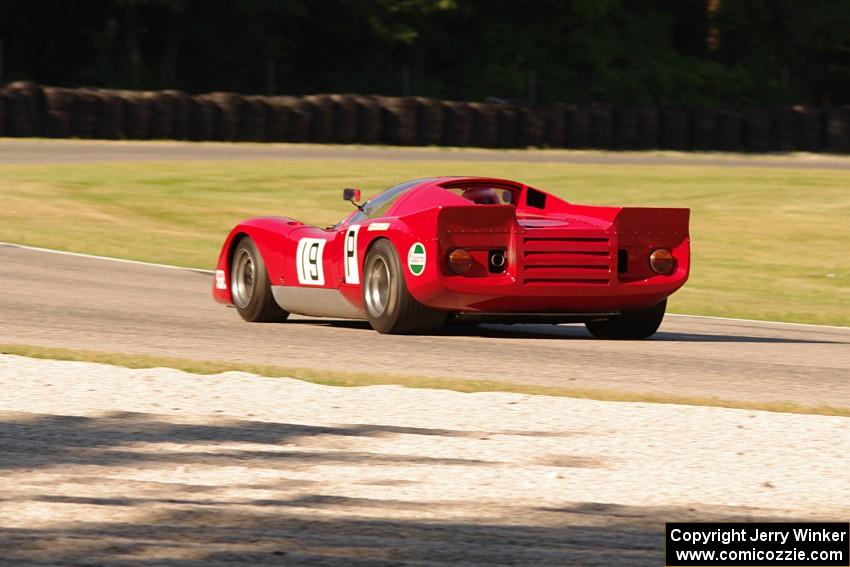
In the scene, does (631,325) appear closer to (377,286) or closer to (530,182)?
(377,286)

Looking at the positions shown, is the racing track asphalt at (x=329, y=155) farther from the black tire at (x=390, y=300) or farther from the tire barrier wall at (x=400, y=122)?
the black tire at (x=390, y=300)

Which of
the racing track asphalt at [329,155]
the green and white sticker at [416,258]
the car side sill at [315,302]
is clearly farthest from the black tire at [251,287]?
the racing track asphalt at [329,155]

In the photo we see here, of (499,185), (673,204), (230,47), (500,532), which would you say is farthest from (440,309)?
(230,47)

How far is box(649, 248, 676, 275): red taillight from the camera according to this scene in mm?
10421

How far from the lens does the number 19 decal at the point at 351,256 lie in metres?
10.6

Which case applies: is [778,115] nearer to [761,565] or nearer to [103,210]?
[103,210]

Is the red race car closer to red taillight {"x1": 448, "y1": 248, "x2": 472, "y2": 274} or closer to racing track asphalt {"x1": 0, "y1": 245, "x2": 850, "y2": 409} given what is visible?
red taillight {"x1": 448, "y1": 248, "x2": 472, "y2": 274}

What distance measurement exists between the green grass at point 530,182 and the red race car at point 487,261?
12.0ft

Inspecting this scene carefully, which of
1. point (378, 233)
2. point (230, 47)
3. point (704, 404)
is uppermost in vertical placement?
point (230, 47)

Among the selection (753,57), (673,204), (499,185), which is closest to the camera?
(499,185)

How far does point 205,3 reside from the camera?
4350 centimetres

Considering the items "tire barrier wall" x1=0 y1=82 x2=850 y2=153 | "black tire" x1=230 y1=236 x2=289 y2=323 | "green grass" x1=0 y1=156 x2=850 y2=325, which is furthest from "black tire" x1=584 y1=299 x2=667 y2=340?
"tire barrier wall" x1=0 y1=82 x2=850 y2=153

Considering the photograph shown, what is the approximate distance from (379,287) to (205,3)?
113 feet

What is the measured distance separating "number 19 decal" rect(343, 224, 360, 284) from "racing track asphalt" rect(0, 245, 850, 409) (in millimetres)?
420
